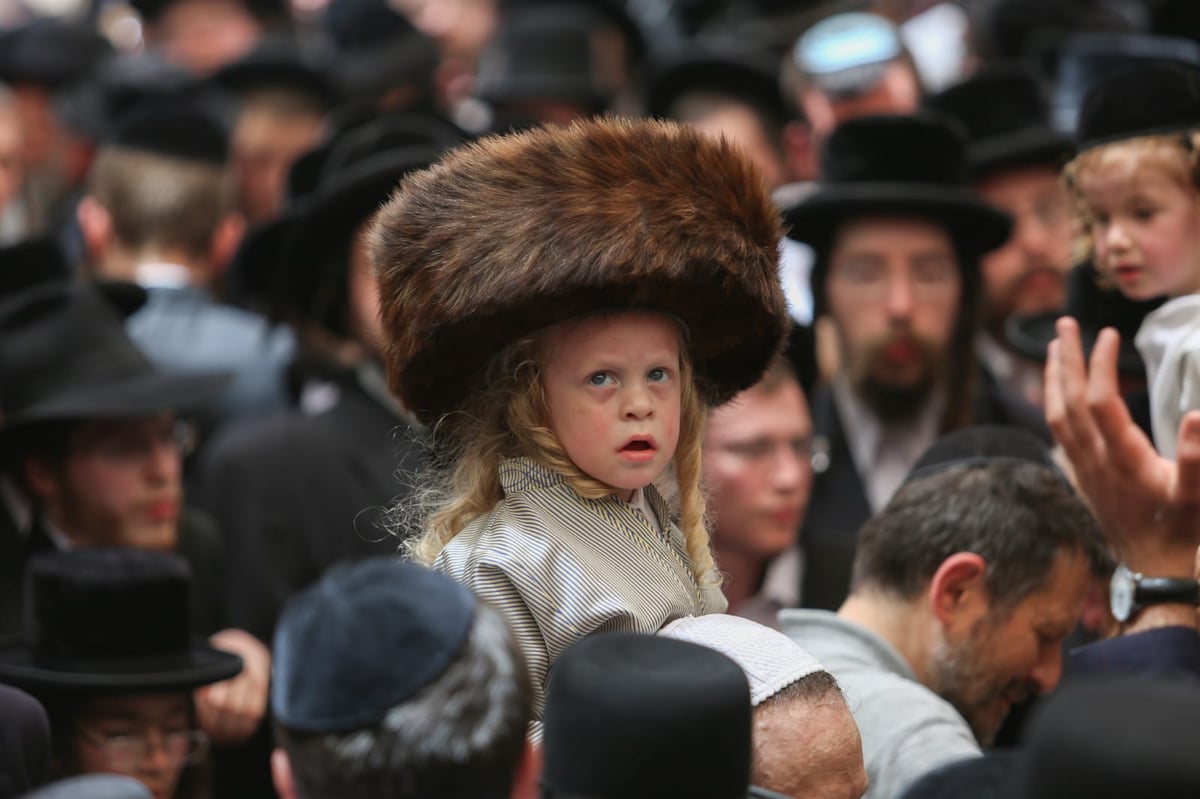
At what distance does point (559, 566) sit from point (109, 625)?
1.70 m

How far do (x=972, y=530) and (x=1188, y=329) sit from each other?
2.01ft

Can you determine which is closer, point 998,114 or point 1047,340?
point 1047,340

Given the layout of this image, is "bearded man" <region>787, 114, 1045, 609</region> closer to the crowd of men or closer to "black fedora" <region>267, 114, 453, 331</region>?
the crowd of men

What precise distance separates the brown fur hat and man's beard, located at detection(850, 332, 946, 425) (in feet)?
7.49

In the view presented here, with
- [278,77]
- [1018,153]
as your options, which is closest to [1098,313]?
[1018,153]

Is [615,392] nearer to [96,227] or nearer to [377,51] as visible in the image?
[96,227]

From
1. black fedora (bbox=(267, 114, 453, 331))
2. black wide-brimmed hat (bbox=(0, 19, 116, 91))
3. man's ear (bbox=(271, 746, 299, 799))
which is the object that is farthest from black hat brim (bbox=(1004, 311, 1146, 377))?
black wide-brimmed hat (bbox=(0, 19, 116, 91))

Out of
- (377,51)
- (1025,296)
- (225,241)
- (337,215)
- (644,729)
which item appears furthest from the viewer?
(377,51)

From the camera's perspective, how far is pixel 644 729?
2.46 metres

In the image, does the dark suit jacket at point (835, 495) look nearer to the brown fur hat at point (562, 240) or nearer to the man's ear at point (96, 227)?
the brown fur hat at point (562, 240)

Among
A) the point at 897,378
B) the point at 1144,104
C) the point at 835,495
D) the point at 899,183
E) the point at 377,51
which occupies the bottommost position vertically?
the point at 835,495

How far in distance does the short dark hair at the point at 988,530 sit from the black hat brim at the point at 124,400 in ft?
6.47

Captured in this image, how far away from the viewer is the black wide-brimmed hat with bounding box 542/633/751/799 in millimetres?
2465

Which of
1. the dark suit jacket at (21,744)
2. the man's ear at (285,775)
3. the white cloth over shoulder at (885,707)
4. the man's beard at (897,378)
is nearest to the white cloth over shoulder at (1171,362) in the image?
the white cloth over shoulder at (885,707)
